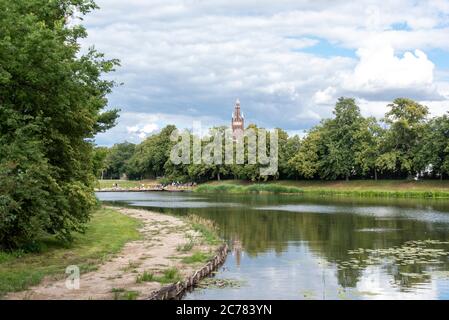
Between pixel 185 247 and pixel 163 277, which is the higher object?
pixel 185 247

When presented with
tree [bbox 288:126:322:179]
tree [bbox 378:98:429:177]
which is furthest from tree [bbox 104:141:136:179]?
tree [bbox 378:98:429:177]

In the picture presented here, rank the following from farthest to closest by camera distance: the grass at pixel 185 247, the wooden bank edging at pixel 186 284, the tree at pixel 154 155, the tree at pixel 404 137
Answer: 1. the tree at pixel 154 155
2. the tree at pixel 404 137
3. the grass at pixel 185 247
4. the wooden bank edging at pixel 186 284

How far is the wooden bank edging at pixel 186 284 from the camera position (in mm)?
15955

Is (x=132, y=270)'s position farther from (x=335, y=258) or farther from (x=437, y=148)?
(x=437, y=148)

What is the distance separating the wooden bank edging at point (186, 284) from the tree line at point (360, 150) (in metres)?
52.9

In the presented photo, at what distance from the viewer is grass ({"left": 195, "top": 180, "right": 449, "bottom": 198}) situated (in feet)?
257

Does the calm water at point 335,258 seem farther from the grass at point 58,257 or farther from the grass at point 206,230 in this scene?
the grass at point 58,257

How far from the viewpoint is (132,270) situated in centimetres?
1941

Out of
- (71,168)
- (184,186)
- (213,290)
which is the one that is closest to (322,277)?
(213,290)

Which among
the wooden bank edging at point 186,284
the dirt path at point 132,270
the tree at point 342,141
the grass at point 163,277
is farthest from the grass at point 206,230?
the tree at point 342,141

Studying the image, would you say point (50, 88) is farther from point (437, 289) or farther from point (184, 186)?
point (184, 186)

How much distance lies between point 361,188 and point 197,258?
71618 millimetres

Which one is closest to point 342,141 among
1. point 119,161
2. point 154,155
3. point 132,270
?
point 154,155
